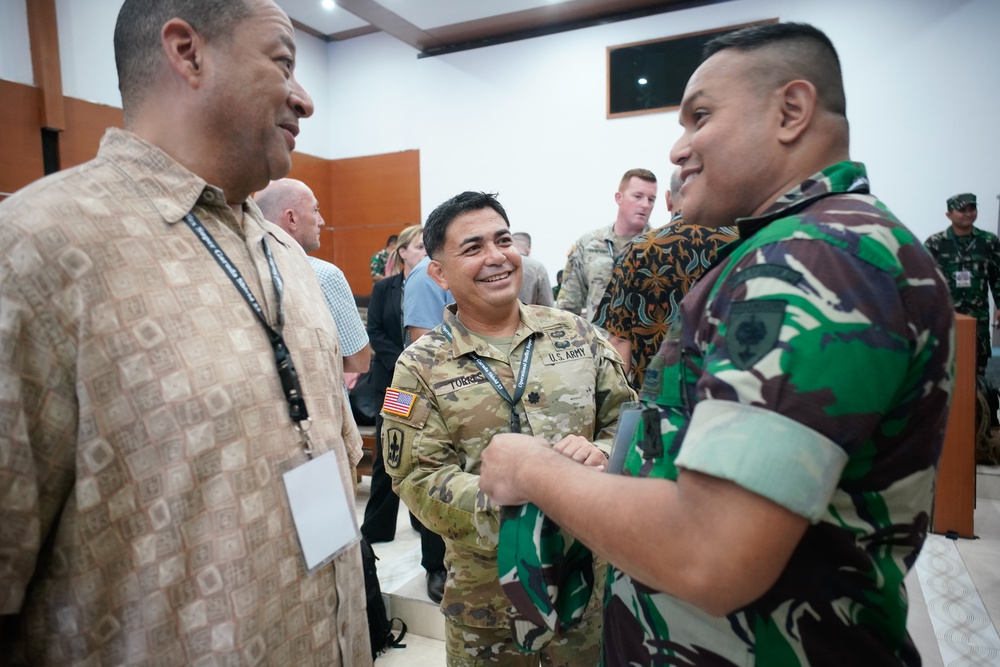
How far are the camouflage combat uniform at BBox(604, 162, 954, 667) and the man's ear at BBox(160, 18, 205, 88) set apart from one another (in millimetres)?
871

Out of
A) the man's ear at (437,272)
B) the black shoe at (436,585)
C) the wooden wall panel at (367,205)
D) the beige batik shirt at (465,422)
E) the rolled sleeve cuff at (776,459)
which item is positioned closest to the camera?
the rolled sleeve cuff at (776,459)

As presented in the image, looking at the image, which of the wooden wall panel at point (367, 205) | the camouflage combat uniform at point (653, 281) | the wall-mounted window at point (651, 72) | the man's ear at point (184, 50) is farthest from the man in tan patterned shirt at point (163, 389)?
the wooden wall panel at point (367, 205)

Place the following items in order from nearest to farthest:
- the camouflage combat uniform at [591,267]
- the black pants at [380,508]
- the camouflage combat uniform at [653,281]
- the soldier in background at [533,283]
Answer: the camouflage combat uniform at [653,281] < the black pants at [380,508] < the soldier in background at [533,283] < the camouflage combat uniform at [591,267]

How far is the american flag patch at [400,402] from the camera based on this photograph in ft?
5.11

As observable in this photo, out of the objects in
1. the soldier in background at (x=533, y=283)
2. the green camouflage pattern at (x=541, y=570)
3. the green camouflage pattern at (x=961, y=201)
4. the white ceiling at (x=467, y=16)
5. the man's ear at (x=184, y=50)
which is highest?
the white ceiling at (x=467, y=16)

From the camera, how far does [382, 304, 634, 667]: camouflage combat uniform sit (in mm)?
1554

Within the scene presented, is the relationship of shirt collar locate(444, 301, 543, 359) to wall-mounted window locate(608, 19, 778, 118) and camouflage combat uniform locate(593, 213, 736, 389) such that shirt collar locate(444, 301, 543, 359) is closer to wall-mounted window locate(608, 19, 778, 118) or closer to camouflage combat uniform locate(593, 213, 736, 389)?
camouflage combat uniform locate(593, 213, 736, 389)

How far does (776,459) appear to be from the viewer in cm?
60

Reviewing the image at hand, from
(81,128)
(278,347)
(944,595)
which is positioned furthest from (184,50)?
(81,128)

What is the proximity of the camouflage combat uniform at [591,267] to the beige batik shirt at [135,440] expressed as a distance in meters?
3.09

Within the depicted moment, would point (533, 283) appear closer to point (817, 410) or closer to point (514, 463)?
point (514, 463)

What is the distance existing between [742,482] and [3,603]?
0.94 metres

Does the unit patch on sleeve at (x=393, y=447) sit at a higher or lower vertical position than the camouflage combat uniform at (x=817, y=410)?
lower

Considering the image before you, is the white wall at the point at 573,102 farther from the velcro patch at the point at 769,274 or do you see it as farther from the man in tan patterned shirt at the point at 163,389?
the velcro patch at the point at 769,274
